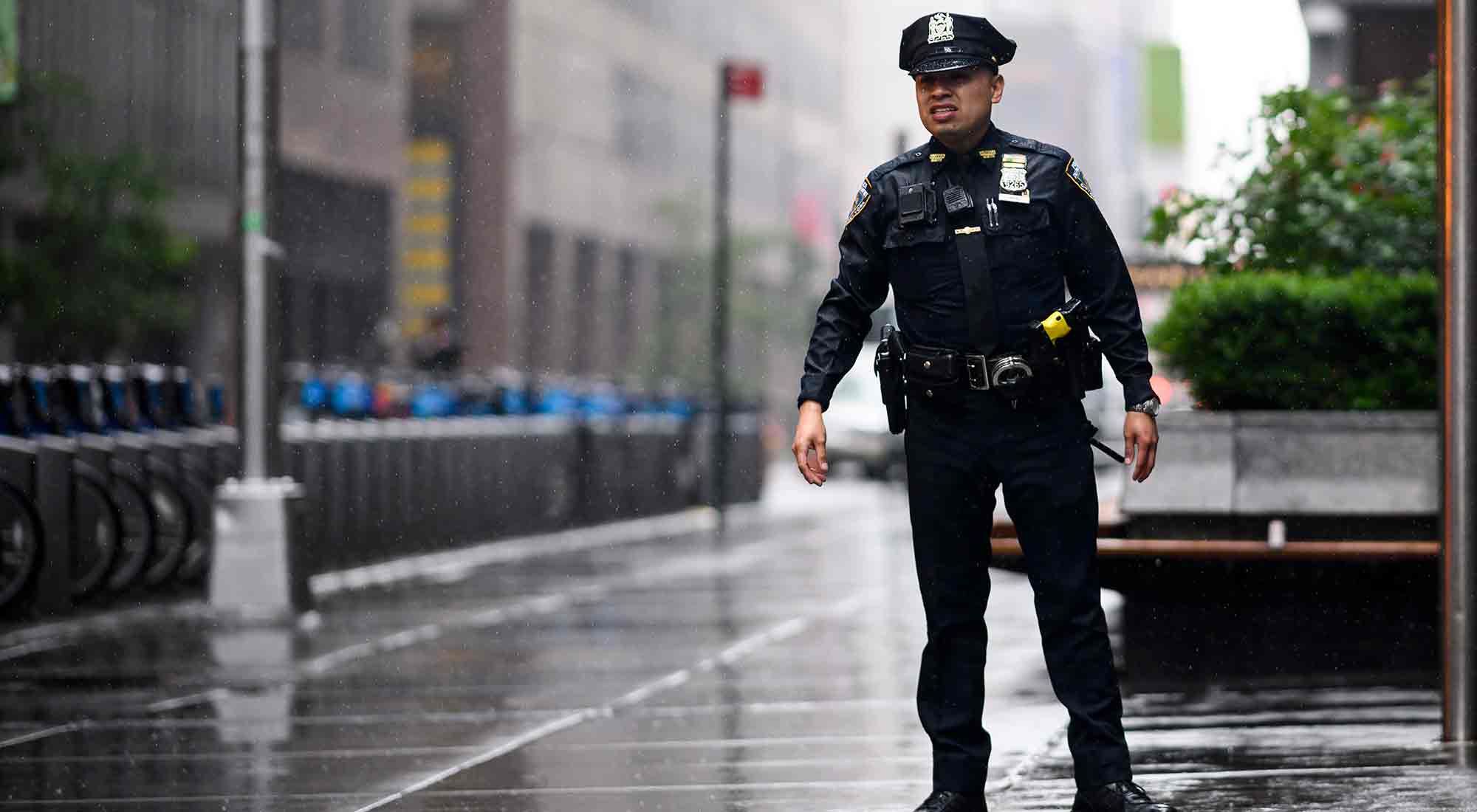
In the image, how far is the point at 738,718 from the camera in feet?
30.8

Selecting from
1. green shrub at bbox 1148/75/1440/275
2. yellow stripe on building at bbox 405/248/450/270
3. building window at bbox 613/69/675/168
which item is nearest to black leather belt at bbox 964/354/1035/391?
green shrub at bbox 1148/75/1440/275

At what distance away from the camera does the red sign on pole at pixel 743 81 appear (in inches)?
1037

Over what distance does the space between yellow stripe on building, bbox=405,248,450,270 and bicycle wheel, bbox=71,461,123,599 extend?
33982 mm

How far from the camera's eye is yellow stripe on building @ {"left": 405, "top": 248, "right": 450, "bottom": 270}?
1897 inches

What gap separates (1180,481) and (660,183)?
53.3 metres

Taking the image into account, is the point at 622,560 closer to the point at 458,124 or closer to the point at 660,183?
the point at 458,124

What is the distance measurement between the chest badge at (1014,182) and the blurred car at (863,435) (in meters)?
31.5

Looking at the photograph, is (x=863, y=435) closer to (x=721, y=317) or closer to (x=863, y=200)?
(x=721, y=317)

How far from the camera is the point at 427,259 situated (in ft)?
159

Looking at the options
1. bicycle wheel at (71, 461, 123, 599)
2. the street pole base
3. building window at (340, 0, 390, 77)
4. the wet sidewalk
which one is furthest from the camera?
building window at (340, 0, 390, 77)

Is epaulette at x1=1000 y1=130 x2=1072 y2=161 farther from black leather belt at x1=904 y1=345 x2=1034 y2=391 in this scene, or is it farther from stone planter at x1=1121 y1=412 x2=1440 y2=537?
stone planter at x1=1121 y1=412 x2=1440 y2=537

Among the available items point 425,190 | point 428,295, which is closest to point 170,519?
point 428,295

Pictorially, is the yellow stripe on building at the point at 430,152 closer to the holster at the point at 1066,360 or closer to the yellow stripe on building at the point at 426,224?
the yellow stripe on building at the point at 426,224

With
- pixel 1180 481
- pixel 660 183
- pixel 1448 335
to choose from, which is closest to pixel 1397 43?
pixel 1180 481
